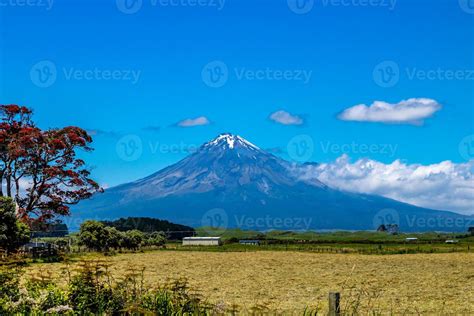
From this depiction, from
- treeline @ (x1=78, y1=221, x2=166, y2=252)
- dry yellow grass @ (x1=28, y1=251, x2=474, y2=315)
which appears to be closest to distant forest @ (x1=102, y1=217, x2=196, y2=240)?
treeline @ (x1=78, y1=221, x2=166, y2=252)

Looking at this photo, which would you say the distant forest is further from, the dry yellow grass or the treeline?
the dry yellow grass

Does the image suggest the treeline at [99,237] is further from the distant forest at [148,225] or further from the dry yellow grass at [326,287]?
the distant forest at [148,225]

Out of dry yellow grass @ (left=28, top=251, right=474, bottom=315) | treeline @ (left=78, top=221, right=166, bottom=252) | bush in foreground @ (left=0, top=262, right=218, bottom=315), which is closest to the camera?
bush in foreground @ (left=0, top=262, right=218, bottom=315)

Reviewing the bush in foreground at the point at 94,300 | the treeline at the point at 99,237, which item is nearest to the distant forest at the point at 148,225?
the treeline at the point at 99,237

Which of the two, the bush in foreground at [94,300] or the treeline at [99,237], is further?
the treeline at [99,237]

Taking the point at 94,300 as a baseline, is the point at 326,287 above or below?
below

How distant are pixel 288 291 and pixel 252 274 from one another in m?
10.9

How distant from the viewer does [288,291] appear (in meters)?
29.5

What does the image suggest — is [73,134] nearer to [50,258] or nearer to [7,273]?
[50,258]

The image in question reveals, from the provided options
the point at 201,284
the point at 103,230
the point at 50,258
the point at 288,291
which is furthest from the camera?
the point at 103,230

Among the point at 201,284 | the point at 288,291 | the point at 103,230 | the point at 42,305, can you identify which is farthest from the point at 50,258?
the point at 42,305

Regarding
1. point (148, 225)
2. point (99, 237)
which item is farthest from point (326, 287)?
point (148, 225)

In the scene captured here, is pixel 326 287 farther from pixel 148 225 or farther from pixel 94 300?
pixel 148 225

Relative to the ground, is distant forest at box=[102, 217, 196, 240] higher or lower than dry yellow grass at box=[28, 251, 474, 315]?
higher
